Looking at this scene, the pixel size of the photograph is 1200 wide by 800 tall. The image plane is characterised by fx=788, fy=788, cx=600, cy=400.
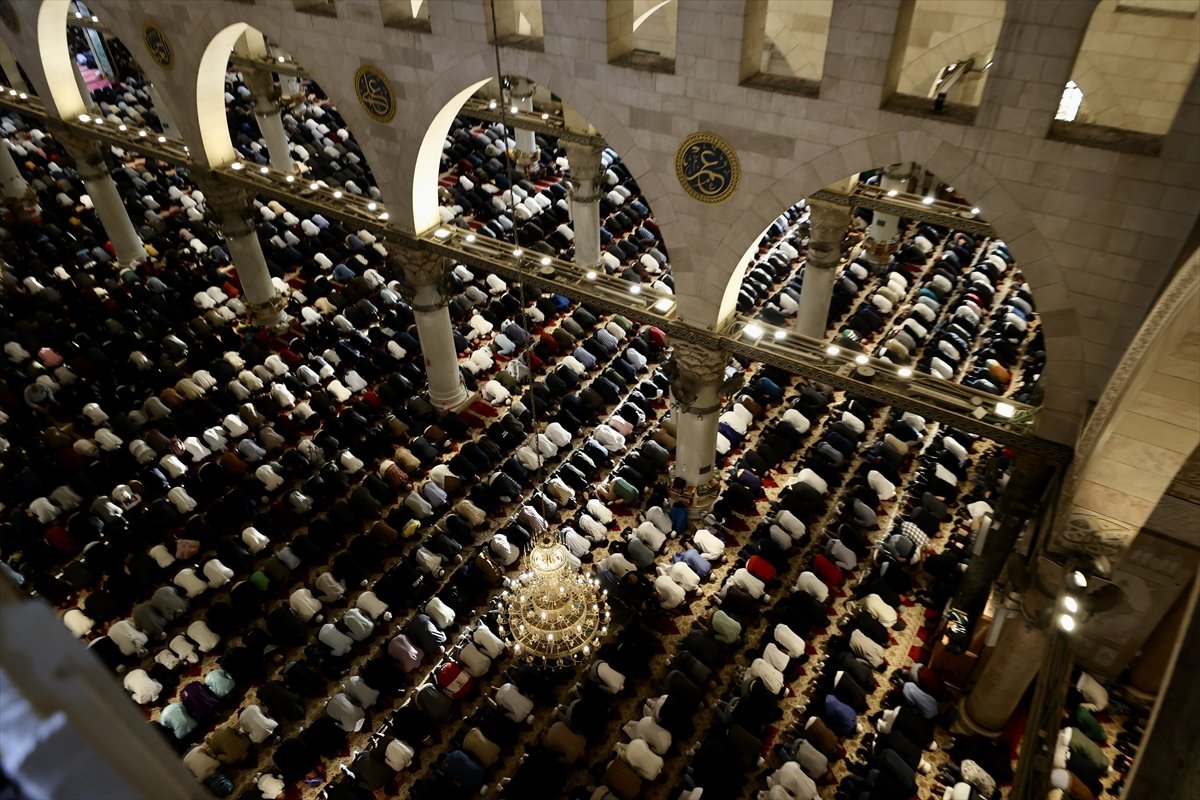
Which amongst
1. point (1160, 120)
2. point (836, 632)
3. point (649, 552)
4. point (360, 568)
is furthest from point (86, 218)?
point (1160, 120)

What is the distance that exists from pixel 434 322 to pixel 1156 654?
10.7 metres

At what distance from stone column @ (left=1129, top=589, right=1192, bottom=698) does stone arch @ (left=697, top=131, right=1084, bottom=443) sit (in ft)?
8.14

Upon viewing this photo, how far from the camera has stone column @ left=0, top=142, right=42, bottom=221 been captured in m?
18.5

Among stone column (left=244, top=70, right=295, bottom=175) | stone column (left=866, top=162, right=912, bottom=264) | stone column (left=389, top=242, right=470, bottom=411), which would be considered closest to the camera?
stone column (left=389, top=242, right=470, bottom=411)

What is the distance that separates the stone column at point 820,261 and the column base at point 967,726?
564 cm

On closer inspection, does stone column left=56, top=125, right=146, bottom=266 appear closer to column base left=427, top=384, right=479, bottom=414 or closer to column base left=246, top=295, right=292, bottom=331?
column base left=246, top=295, right=292, bottom=331

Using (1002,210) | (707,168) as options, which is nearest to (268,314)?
(707,168)

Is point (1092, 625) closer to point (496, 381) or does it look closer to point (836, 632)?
point (836, 632)

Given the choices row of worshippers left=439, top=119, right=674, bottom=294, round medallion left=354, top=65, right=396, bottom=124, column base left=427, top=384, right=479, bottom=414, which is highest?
round medallion left=354, top=65, right=396, bottom=124

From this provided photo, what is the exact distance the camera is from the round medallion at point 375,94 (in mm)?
10664

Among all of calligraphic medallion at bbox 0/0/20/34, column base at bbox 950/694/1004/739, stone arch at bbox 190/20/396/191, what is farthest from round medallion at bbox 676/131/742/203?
calligraphic medallion at bbox 0/0/20/34

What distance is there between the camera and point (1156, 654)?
916cm

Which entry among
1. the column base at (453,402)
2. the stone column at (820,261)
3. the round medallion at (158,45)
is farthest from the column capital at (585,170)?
the round medallion at (158,45)

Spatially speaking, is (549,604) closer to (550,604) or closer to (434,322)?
(550,604)
